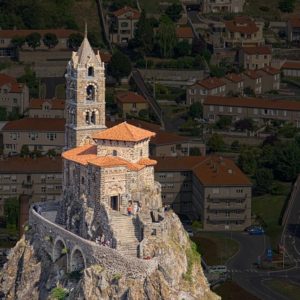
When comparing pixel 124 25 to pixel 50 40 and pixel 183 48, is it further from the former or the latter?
pixel 50 40

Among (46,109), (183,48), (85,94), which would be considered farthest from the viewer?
(183,48)

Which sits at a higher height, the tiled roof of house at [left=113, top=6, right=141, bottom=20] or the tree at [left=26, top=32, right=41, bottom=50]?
the tiled roof of house at [left=113, top=6, right=141, bottom=20]

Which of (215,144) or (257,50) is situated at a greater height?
(257,50)

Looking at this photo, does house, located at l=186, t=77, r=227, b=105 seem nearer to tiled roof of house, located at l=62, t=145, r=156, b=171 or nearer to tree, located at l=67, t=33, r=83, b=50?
tree, located at l=67, t=33, r=83, b=50

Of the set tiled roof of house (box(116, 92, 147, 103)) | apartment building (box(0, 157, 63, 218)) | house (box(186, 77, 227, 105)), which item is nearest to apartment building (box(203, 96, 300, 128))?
house (box(186, 77, 227, 105))

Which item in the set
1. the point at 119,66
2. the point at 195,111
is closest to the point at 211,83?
the point at 195,111

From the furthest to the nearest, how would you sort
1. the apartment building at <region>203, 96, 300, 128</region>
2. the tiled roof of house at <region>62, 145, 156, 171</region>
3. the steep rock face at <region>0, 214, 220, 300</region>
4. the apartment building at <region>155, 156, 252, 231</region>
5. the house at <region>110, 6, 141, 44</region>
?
the house at <region>110, 6, 141, 44</region> < the apartment building at <region>203, 96, 300, 128</region> < the apartment building at <region>155, 156, 252, 231</region> < the tiled roof of house at <region>62, 145, 156, 171</region> < the steep rock face at <region>0, 214, 220, 300</region>

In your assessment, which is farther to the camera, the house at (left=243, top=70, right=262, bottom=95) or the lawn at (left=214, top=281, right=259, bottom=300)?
the house at (left=243, top=70, right=262, bottom=95)
